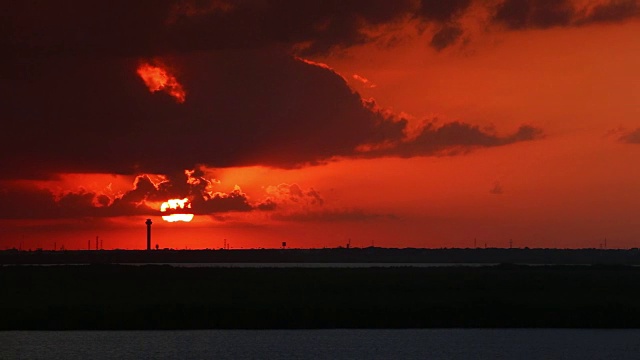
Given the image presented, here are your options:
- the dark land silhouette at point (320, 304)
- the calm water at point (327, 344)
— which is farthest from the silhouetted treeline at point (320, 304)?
the calm water at point (327, 344)

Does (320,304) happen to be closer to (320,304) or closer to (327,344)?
(320,304)

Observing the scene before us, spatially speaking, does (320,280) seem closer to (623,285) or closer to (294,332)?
(623,285)

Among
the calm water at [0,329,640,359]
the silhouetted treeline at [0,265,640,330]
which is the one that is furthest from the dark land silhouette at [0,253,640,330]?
the calm water at [0,329,640,359]

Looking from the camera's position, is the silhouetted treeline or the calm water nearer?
the calm water

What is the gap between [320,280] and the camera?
117m

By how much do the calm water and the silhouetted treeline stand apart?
6.45 feet

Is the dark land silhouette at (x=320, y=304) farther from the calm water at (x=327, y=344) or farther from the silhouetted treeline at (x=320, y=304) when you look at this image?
the calm water at (x=327, y=344)

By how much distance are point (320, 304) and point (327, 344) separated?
50.7 ft

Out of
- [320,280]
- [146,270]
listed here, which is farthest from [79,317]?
[146,270]

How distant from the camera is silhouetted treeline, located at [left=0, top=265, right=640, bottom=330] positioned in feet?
241

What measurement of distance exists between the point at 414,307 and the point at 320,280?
4138cm

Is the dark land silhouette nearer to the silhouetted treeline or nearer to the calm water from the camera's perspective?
the silhouetted treeline

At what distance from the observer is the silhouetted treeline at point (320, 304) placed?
73.3 meters

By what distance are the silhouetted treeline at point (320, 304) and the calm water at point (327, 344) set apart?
197 centimetres
